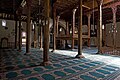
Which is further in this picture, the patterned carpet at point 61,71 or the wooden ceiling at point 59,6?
the wooden ceiling at point 59,6

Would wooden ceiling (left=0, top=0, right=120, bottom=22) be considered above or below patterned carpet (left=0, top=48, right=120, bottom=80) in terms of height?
above

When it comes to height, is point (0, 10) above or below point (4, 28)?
above

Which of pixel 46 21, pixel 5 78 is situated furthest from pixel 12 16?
pixel 5 78

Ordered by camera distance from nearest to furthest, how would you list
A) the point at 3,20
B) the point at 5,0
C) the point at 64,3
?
the point at 5,0 → the point at 64,3 → the point at 3,20

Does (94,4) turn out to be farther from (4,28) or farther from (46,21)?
(4,28)

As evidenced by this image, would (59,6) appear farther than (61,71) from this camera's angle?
Yes

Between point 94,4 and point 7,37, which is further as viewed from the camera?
point 7,37

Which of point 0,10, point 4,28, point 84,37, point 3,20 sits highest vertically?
point 0,10

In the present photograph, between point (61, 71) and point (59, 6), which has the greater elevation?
point (59, 6)

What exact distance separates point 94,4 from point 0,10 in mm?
10599

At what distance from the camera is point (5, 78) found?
3.16 meters

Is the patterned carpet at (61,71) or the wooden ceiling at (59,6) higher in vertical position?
the wooden ceiling at (59,6)

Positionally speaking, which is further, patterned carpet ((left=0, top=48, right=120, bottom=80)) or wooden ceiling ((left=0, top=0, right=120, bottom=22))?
wooden ceiling ((left=0, top=0, right=120, bottom=22))

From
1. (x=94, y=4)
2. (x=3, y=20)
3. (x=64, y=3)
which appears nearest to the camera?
(x=64, y=3)
